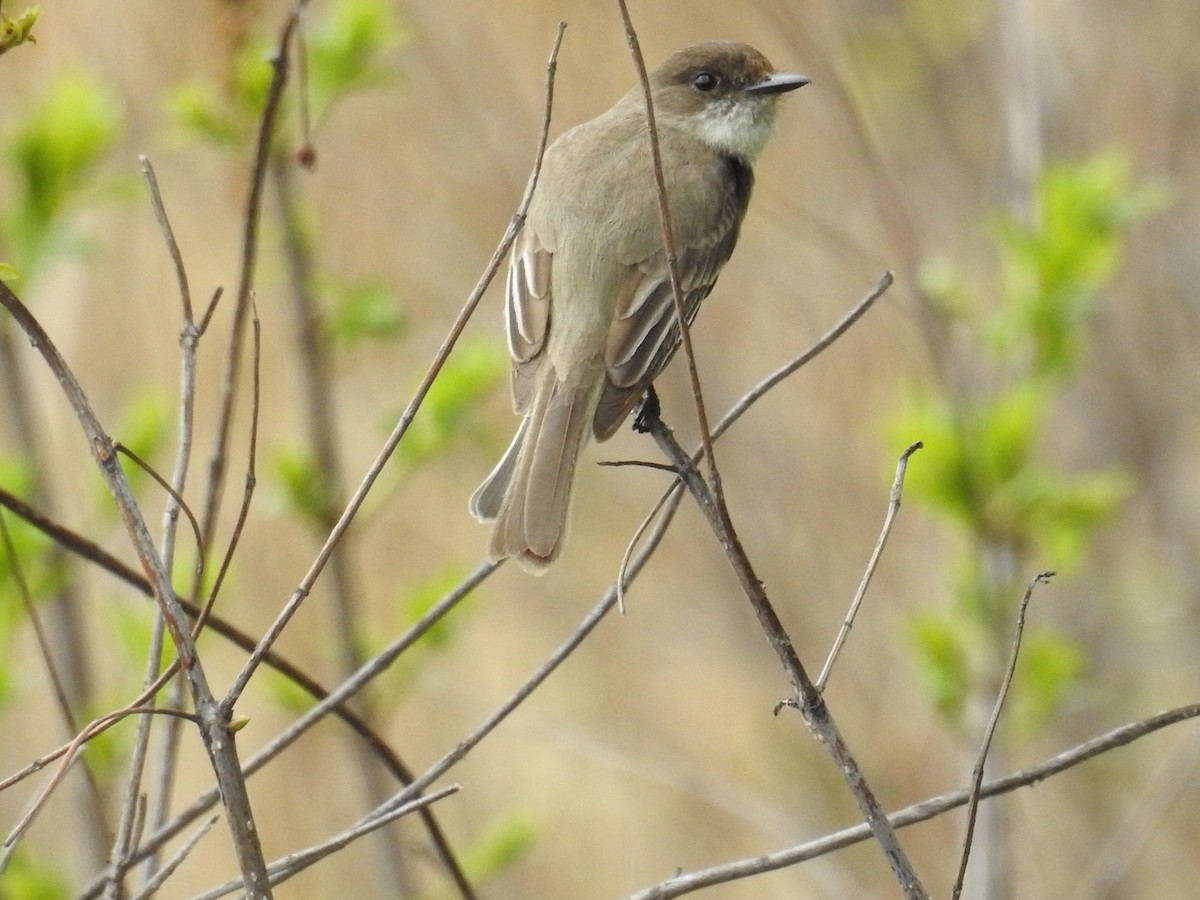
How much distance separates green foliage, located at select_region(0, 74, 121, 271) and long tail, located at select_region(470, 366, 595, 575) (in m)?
1.24

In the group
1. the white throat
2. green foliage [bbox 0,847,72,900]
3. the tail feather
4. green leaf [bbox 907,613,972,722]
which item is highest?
the white throat

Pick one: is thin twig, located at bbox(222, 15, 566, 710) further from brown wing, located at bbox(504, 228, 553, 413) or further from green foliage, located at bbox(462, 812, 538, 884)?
green foliage, located at bbox(462, 812, 538, 884)

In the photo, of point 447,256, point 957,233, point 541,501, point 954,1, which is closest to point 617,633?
point 447,256

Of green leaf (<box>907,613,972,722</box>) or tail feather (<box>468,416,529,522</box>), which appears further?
green leaf (<box>907,613,972,722</box>)

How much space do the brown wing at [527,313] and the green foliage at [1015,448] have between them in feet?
3.12

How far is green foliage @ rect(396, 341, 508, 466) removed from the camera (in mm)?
3729

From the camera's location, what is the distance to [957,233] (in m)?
6.41

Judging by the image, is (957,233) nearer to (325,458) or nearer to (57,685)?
(325,458)

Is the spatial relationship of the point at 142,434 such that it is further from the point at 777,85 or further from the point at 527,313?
the point at 777,85

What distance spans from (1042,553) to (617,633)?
13.0 feet

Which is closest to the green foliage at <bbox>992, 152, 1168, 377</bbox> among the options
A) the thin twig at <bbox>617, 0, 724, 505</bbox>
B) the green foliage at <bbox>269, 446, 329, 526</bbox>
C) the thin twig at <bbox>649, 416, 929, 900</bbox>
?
the green foliage at <bbox>269, 446, 329, 526</bbox>

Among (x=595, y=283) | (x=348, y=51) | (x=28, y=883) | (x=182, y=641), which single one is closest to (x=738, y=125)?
(x=595, y=283)

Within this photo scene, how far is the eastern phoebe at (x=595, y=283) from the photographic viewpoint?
10.8 feet

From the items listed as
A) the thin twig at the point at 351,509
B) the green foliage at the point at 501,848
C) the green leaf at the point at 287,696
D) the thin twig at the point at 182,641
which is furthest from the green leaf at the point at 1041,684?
the thin twig at the point at 182,641
